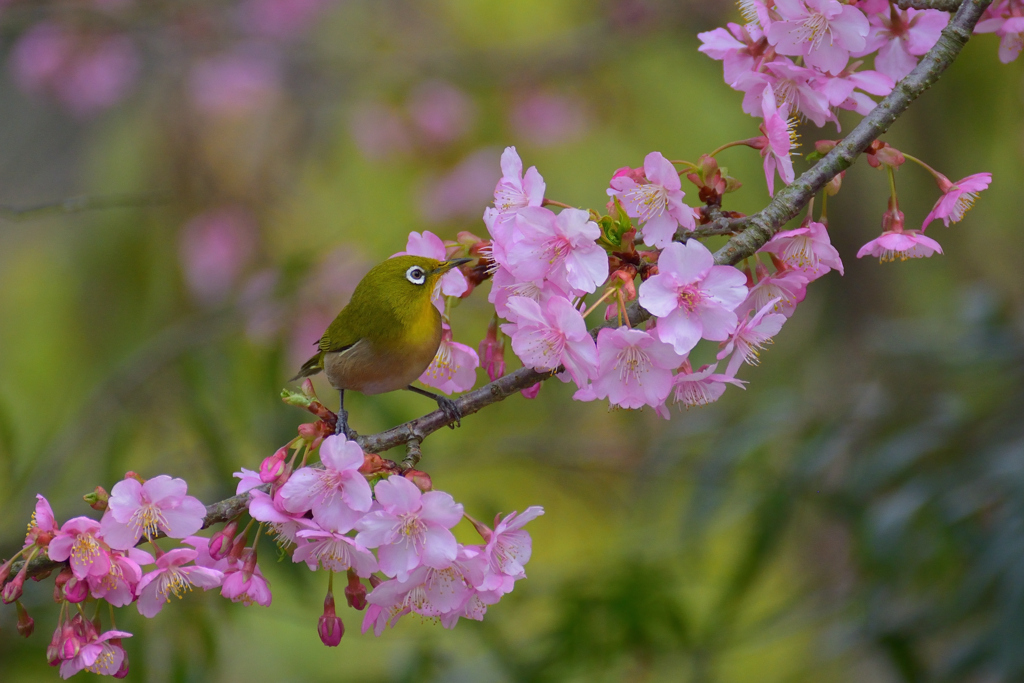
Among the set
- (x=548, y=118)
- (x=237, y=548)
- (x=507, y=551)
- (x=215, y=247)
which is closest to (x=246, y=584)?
(x=237, y=548)

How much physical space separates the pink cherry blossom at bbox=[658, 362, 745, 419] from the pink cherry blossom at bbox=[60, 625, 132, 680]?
88 centimetres

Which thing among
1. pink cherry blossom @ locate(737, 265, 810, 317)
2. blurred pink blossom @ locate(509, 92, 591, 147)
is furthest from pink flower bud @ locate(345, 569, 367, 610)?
blurred pink blossom @ locate(509, 92, 591, 147)

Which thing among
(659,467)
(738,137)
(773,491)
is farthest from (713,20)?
(773,491)

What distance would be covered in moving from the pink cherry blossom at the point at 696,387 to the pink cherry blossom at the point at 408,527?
14.2 inches

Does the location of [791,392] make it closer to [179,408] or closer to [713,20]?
[713,20]

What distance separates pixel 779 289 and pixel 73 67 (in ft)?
17.1

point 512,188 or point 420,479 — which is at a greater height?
point 512,188

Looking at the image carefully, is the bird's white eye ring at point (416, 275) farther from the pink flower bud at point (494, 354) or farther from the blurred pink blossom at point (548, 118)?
the blurred pink blossom at point (548, 118)

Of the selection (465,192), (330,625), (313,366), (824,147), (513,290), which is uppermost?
(824,147)

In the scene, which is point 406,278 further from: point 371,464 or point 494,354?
point 371,464

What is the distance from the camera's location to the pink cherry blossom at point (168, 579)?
1224mm

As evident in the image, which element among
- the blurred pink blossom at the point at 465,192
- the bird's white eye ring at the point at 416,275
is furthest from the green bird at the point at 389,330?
the blurred pink blossom at the point at 465,192

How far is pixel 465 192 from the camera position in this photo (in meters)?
5.25

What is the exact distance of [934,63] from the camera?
1.21 m
